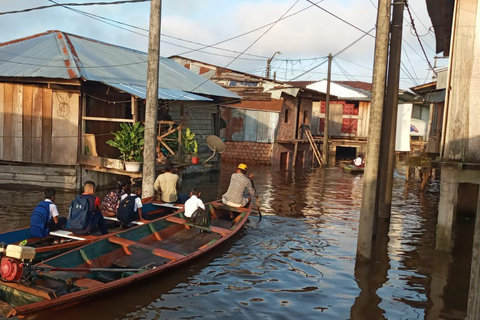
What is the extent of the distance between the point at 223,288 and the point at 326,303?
5.84 ft

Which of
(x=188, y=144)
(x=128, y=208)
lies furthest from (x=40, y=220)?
(x=188, y=144)

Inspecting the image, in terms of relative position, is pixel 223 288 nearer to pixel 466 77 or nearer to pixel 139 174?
pixel 466 77

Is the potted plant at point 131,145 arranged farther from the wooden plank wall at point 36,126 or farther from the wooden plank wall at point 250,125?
the wooden plank wall at point 250,125

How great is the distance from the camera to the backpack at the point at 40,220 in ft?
28.7

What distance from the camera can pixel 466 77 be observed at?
948cm

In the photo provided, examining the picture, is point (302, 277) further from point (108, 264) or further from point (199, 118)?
point (199, 118)

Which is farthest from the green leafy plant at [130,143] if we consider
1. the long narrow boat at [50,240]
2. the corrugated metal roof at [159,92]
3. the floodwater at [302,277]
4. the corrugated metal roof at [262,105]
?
the corrugated metal roof at [262,105]

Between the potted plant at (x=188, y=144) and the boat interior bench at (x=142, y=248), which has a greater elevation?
the potted plant at (x=188, y=144)

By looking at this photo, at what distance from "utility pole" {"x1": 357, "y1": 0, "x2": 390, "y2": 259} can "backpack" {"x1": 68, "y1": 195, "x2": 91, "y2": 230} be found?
5.25m

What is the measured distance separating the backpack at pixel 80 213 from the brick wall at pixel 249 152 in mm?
22067

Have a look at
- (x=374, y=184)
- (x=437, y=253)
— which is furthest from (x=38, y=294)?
(x=437, y=253)

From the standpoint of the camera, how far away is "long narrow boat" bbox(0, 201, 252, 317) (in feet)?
20.4

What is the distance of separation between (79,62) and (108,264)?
9.83m

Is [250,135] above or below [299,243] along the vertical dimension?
above
